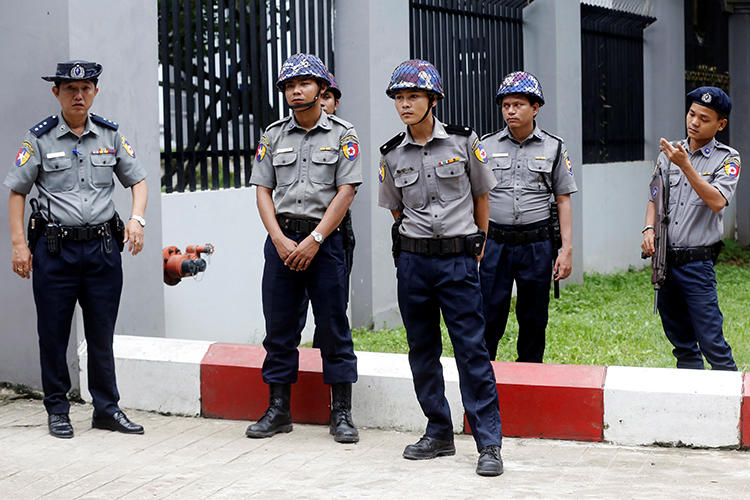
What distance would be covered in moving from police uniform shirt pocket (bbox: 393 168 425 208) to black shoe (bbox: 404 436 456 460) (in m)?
1.11

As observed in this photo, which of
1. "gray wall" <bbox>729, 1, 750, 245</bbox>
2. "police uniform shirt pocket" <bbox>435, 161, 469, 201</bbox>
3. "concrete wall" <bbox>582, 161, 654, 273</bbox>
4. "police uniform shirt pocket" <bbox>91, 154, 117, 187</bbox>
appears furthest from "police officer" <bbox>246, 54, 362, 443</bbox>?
"gray wall" <bbox>729, 1, 750, 245</bbox>

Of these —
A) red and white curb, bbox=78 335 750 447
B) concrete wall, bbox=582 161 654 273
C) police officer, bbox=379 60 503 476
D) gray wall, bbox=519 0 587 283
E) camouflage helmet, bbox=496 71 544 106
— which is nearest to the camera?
police officer, bbox=379 60 503 476

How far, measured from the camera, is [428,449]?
17.1 feet

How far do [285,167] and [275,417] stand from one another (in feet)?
4.19

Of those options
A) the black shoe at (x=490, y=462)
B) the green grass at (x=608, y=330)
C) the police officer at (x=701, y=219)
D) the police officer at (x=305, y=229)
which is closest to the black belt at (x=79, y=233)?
the police officer at (x=305, y=229)

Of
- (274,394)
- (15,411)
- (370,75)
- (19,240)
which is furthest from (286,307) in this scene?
(370,75)

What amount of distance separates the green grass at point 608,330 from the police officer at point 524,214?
1.58 meters

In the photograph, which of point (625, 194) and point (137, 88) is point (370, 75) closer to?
point (137, 88)

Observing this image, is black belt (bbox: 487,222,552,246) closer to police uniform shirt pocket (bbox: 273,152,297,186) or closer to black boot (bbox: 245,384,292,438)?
police uniform shirt pocket (bbox: 273,152,297,186)

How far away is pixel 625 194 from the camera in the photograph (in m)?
13.9

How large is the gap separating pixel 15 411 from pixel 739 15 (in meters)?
13.7

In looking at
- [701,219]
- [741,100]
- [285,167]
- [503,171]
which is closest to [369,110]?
[503,171]

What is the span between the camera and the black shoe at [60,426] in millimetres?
5676

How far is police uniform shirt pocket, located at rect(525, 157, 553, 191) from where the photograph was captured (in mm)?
6199
